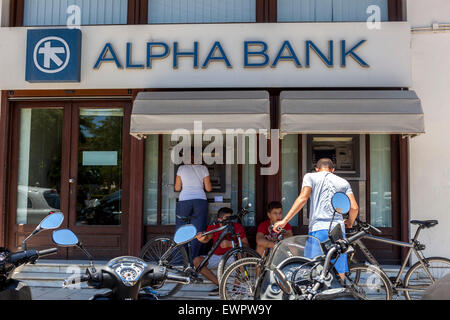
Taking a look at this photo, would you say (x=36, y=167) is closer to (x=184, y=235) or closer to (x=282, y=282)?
(x=184, y=235)

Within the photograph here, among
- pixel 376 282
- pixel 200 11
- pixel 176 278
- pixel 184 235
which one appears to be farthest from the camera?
pixel 200 11

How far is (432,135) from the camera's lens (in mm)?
6141

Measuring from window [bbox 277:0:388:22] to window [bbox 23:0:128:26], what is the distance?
102 inches

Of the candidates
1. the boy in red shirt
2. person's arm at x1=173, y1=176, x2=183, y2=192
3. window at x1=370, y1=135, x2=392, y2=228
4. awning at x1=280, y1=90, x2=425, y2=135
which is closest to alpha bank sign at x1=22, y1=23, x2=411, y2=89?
awning at x1=280, y1=90, x2=425, y2=135

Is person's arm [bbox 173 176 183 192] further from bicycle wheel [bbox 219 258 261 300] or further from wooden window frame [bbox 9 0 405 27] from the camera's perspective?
wooden window frame [bbox 9 0 405 27]

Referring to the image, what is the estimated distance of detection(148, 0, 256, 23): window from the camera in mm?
6660

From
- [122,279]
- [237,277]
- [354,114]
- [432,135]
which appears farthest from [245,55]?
[122,279]

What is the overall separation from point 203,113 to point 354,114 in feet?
6.50

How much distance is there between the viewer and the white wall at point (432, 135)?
607cm

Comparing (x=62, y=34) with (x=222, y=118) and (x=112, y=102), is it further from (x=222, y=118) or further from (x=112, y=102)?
(x=222, y=118)

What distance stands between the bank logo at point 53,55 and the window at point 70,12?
0.62 metres

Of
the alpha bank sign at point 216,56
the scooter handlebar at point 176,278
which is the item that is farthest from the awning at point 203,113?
the scooter handlebar at point 176,278

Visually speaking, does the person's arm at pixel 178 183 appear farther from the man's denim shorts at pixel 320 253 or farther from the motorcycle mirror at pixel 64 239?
the motorcycle mirror at pixel 64 239
